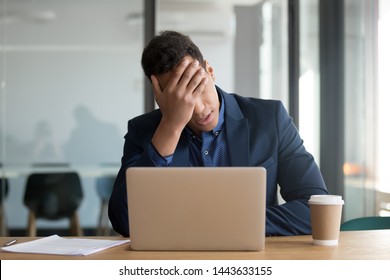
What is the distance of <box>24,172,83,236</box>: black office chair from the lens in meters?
4.80

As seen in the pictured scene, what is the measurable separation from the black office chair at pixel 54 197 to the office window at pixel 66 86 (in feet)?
0.20

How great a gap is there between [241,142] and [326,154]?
2.77 metres

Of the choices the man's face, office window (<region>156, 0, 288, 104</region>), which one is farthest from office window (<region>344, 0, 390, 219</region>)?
the man's face

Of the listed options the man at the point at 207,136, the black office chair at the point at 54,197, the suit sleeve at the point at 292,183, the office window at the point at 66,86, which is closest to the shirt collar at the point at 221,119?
the man at the point at 207,136

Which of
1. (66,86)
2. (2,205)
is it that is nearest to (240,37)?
(66,86)

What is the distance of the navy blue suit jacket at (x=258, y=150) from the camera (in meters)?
2.16

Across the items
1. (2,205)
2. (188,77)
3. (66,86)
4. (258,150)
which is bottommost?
(2,205)

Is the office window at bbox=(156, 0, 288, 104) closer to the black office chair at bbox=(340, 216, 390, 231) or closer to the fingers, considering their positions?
the black office chair at bbox=(340, 216, 390, 231)

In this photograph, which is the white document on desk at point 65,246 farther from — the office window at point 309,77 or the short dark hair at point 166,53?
the office window at point 309,77

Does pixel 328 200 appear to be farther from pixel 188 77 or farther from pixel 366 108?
pixel 366 108

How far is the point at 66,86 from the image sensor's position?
15.9 feet

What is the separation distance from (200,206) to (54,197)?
3.46 metres
